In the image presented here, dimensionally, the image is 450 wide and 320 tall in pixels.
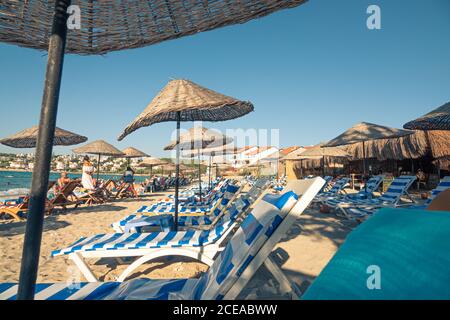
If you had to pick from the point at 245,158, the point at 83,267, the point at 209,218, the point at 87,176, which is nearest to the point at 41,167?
the point at 83,267

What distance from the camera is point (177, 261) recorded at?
129 inches

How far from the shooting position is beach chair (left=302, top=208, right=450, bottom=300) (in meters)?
0.45

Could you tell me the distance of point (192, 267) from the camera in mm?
3043

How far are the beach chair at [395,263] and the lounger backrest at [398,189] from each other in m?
6.46

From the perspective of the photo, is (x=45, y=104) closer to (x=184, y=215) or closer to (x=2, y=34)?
(x=2, y=34)

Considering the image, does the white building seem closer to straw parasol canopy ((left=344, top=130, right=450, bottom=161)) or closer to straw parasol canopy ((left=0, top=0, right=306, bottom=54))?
straw parasol canopy ((left=344, top=130, right=450, bottom=161))

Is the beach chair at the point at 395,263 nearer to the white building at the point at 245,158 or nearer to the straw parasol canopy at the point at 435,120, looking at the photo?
the straw parasol canopy at the point at 435,120

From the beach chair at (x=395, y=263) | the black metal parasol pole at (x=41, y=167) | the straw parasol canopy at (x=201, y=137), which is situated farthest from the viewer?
the straw parasol canopy at (x=201, y=137)

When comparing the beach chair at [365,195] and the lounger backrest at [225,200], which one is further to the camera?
the beach chair at [365,195]

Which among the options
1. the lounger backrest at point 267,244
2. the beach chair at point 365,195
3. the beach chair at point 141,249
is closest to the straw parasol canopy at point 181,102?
the beach chair at point 141,249

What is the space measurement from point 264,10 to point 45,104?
3.09 feet

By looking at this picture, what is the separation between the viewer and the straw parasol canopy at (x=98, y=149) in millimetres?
11258
